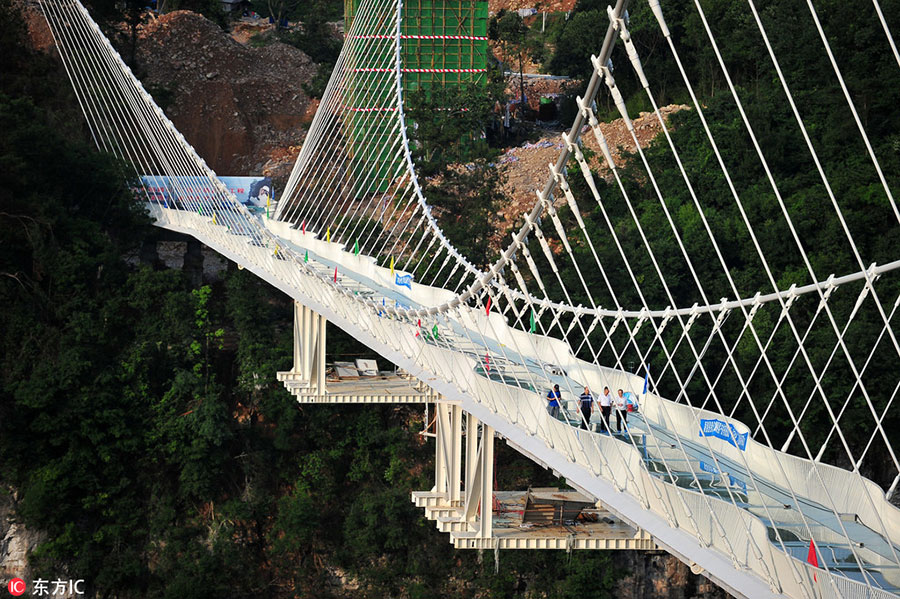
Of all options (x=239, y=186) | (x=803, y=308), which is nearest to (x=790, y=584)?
(x=803, y=308)

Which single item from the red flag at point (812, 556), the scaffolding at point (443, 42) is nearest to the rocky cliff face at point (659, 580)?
the red flag at point (812, 556)

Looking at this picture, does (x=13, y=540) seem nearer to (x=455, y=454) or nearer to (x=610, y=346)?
(x=455, y=454)

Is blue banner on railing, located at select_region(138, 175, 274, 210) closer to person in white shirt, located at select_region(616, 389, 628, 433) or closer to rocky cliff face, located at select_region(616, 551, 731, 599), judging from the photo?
rocky cliff face, located at select_region(616, 551, 731, 599)

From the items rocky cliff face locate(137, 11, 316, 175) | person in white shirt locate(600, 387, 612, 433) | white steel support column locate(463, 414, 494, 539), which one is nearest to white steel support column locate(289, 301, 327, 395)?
white steel support column locate(463, 414, 494, 539)

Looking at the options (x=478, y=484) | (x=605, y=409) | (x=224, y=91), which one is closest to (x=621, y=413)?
(x=605, y=409)

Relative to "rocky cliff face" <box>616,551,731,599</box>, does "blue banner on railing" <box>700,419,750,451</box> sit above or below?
below

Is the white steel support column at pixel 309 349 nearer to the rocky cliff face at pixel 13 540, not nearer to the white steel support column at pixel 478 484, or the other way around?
the rocky cliff face at pixel 13 540
